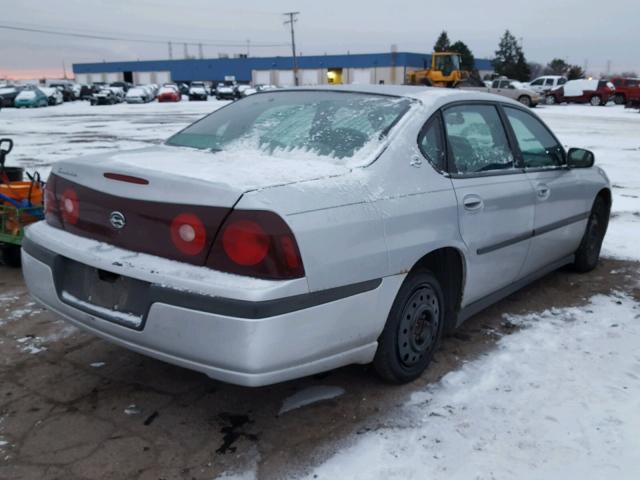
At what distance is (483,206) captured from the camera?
3348 millimetres

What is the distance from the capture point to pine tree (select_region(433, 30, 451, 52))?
77250mm

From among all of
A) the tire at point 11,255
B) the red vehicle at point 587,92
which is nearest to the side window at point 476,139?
the tire at point 11,255

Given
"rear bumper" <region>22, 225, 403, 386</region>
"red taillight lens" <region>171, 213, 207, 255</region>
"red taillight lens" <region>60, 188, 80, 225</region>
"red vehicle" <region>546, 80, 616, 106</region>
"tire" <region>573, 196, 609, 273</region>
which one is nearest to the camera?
"rear bumper" <region>22, 225, 403, 386</region>

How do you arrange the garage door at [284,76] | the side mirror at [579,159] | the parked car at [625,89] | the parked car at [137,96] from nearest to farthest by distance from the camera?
the side mirror at [579,159], the parked car at [625,89], the parked car at [137,96], the garage door at [284,76]

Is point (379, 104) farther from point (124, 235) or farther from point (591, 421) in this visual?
point (591, 421)

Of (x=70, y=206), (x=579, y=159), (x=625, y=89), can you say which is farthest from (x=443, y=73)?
(x=70, y=206)

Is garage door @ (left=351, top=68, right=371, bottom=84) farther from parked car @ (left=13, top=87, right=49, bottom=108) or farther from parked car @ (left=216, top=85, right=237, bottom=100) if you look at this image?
parked car @ (left=13, top=87, right=49, bottom=108)

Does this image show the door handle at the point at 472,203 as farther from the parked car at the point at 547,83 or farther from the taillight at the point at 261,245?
the parked car at the point at 547,83

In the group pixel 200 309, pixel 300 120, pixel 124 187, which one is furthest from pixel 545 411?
pixel 124 187

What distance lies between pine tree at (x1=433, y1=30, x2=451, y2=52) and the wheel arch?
7872 centimetres

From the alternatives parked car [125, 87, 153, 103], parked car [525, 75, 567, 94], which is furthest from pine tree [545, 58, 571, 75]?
parked car [125, 87, 153, 103]

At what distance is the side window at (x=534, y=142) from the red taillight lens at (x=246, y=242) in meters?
2.32

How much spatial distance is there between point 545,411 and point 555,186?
1.82 m

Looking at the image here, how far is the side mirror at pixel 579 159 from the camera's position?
4.36 meters
